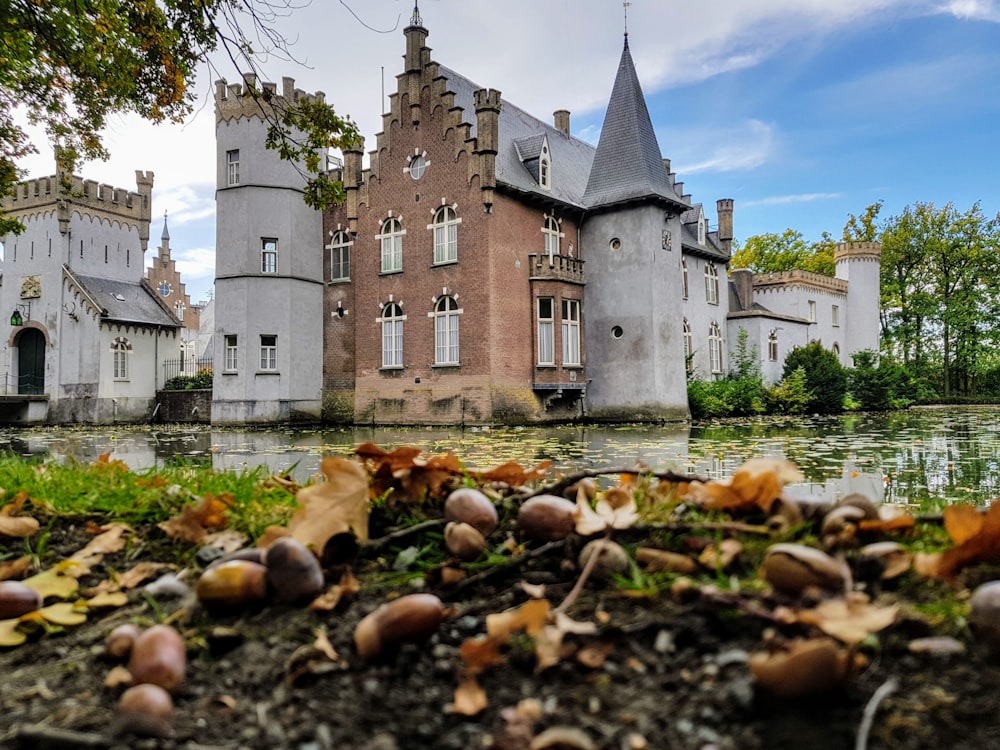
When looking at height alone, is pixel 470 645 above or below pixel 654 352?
below

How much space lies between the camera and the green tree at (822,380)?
2980 centimetres

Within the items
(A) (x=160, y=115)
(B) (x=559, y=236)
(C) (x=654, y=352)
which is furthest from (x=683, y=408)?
(A) (x=160, y=115)

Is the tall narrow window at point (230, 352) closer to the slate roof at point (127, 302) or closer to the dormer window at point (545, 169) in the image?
the slate roof at point (127, 302)

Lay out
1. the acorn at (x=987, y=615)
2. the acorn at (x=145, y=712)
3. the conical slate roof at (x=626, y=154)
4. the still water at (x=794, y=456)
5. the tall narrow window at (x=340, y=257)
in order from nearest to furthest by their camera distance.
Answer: the acorn at (x=987, y=615)
the acorn at (x=145, y=712)
the still water at (x=794, y=456)
the conical slate roof at (x=626, y=154)
the tall narrow window at (x=340, y=257)

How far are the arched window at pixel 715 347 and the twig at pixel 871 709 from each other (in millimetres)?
33072

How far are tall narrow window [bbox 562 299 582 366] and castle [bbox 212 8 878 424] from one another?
50 mm

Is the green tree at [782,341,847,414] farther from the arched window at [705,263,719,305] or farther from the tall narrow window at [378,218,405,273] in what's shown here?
the tall narrow window at [378,218,405,273]

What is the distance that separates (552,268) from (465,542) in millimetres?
23306

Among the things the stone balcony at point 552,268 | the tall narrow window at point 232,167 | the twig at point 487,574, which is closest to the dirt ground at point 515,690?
the twig at point 487,574

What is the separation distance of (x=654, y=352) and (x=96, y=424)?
74.9 feet

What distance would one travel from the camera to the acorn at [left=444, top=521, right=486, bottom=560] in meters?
1.91

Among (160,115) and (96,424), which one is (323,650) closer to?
(160,115)

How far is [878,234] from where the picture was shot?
160 feet

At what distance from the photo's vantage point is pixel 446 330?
24125 millimetres
